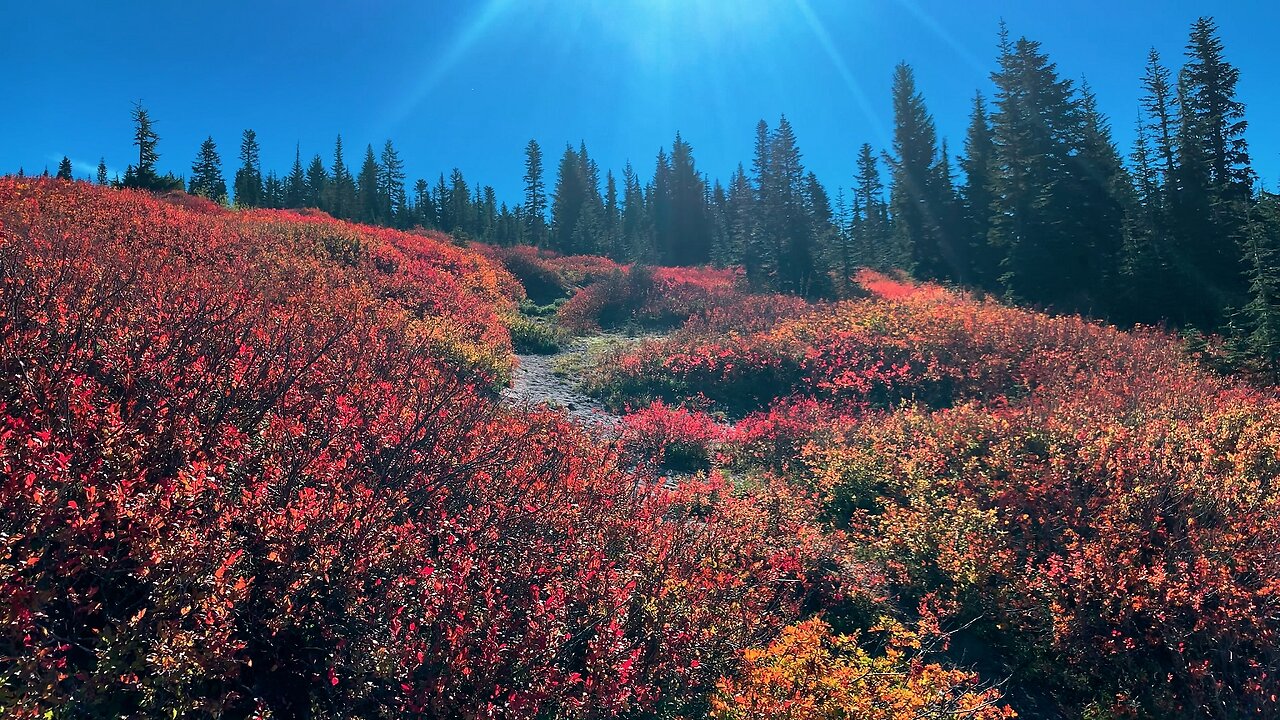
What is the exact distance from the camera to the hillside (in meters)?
2.97

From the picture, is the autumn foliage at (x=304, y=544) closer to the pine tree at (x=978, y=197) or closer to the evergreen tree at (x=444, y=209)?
the pine tree at (x=978, y=197)

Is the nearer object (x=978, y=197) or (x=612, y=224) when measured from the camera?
(x=978, y=197)

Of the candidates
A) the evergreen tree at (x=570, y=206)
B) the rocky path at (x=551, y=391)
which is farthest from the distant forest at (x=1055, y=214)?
the rocky path at (x=551, y=391)

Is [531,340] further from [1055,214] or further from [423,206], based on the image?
[423,206]

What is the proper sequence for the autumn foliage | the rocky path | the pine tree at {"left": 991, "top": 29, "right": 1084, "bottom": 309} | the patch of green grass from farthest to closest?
the pine tree at {"left": 991, "top": 29, "right": 1084, "bottom": 309} → the patch of green grass → the rocky path → the autumn foliage

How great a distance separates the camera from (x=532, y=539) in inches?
184

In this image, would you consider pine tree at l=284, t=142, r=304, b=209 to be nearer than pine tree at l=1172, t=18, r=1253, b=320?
No

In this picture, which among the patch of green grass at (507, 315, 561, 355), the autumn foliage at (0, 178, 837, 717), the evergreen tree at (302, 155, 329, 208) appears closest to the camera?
the autumn foliage at (0, 178, 837, 717)

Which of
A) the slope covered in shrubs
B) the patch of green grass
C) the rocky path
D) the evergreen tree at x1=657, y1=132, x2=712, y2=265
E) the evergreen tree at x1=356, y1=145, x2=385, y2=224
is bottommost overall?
the slope covered in shrubs

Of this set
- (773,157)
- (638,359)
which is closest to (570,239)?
(773,157)

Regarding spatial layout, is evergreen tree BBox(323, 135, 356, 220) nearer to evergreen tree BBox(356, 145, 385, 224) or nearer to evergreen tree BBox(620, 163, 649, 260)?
evergreen tree BBox(356, 145, 385, 224)

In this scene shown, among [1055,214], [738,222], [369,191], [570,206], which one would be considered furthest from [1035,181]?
[369,191]

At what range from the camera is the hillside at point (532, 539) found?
2969 millimetres

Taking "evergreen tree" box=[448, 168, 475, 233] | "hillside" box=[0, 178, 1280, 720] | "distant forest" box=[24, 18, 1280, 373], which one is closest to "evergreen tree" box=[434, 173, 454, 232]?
"evergreen tree" box=[448, 168, 475, 233]
